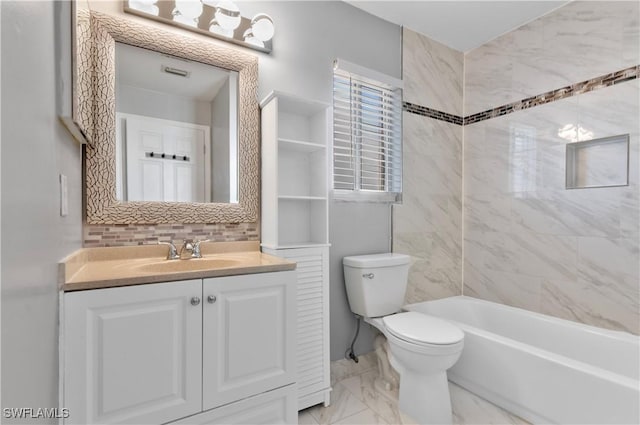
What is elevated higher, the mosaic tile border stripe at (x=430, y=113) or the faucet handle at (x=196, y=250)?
the mosaic tile border stripe at (x=430, y=113)

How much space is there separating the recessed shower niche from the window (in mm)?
1129

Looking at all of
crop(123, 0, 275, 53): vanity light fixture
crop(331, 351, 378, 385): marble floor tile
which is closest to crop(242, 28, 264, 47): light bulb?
crop(123, 0, 275, 53): vanity light fixture

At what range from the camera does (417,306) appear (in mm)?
2373

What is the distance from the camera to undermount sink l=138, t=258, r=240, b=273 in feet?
4.58

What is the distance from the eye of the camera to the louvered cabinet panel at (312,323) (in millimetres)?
1721

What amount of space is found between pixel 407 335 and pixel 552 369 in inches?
27.7

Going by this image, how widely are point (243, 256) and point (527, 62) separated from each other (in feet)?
8.11

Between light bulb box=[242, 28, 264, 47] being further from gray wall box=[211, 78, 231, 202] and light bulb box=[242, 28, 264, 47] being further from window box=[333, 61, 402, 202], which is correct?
window box=[333, 61, 402, 202]

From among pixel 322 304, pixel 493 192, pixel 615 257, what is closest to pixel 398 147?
pixel 493 192

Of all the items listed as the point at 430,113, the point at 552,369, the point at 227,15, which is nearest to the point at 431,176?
the point at 430,113

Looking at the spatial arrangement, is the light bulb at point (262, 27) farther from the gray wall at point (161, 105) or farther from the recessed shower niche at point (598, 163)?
the recessed shower niche at point (598, 163)

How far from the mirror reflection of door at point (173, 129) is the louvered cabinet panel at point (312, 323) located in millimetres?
537

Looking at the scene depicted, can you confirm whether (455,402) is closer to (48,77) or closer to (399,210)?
(399,210)

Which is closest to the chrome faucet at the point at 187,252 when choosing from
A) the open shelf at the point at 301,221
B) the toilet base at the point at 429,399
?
the open shelf at the point at 301,221
